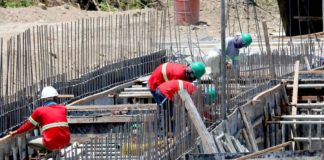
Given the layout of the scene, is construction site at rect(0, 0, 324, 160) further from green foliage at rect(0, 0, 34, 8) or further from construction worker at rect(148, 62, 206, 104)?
green foliage at rect(0, 0, 34, 8)

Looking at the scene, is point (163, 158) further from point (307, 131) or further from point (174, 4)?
point (174, 4)

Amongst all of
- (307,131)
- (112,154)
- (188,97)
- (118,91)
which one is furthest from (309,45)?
(112,154)

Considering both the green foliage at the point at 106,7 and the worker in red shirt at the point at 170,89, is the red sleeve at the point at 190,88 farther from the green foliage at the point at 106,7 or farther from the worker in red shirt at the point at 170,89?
the green foliage at the point at 106,7

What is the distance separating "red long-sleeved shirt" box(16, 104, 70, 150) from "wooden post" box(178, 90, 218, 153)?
184 cm

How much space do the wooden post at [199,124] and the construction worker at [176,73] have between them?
3.25m

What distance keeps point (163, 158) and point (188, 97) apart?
134 centimetres

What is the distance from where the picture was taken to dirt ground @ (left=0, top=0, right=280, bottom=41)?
109 feet

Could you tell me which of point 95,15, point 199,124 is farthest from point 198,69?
point 95,15

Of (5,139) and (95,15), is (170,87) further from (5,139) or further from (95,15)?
(95,15)

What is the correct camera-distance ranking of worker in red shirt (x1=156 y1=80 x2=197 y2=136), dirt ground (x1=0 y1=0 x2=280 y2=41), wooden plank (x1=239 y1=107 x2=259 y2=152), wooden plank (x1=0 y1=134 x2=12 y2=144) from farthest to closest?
1. dirt ground (x1=0 y1=0 x2=280 y2=41)
2. wooden plank (x1=239 y1=107 x2=259 y2=152)
3. worker in red shirt (x1=156 y1=80 x2=197 y2=136)
4. wooden plank (x1=0 y1=134 x2=12 y2=144)

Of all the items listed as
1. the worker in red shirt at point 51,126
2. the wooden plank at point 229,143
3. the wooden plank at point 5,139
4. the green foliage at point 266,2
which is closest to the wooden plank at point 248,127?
the wooden plank at point 229,143

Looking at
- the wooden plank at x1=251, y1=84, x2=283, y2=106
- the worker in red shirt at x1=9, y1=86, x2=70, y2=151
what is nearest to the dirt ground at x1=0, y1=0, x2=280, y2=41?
the wooden plank at x1=251, y1=84, x2=283, y2=106

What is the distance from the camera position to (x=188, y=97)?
629 inches

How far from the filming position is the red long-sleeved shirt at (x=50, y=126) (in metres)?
16.4
